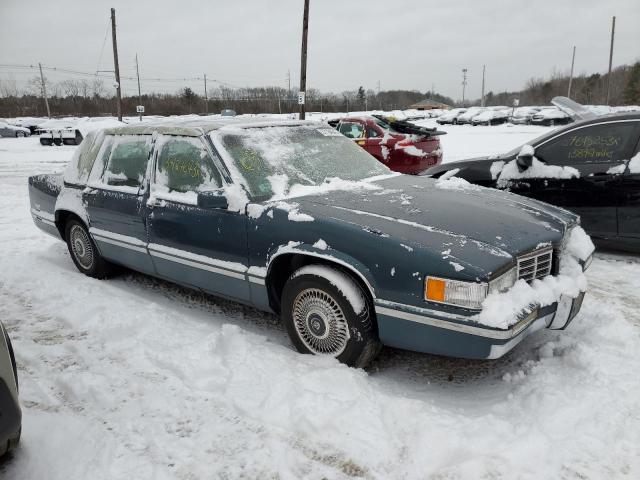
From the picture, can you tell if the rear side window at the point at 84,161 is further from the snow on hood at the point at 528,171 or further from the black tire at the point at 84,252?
the snow on hood at the point at 528,171

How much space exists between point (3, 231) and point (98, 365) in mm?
4595

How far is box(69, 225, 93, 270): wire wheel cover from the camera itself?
4914 millimetres

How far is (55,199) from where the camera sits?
16.9 ft

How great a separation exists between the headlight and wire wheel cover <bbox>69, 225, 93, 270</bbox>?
355 cm

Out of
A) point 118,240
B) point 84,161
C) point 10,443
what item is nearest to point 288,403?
point 10,443

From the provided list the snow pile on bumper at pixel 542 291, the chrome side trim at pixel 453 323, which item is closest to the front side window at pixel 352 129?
the snow pile on bumper at pixel 542 291

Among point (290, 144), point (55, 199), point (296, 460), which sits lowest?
point (296, 460)

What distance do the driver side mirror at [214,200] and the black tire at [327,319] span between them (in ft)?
2.26

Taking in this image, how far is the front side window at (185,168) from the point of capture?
3676mm

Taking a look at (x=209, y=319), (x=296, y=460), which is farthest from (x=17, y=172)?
(x=296, y=460)

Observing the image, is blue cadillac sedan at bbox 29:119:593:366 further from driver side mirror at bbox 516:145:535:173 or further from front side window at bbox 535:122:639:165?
front side window at bbox 535:122:639:165

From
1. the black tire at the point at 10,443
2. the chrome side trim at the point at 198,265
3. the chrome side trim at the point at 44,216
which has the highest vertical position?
the chrome side trim at the point at 44,216

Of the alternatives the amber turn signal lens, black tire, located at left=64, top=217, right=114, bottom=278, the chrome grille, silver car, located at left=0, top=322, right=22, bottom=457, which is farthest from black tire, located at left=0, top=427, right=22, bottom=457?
black tire, located at left=64, top=217, right=114, bottom=278

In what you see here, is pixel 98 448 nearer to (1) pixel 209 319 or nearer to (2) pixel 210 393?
(2) pixel 210 393
